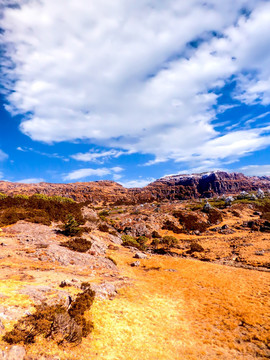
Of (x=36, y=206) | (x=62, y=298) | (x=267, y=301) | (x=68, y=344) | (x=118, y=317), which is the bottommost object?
(x=267, y=301)

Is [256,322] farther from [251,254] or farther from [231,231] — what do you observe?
[231,231]

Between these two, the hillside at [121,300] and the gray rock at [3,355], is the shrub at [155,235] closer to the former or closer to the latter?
the hillside at [121,300]

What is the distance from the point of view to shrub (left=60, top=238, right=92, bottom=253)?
1922cm

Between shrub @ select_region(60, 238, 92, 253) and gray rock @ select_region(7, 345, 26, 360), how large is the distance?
13.8m

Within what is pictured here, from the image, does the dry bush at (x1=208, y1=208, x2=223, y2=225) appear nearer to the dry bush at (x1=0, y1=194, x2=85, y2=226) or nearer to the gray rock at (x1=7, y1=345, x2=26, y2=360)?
the dry bush at (x1=0, y1=194, x2=85, y2=226)

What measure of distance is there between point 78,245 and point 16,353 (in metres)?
14.5

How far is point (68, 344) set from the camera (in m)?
6.87

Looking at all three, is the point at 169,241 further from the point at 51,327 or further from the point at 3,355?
the point at 3,355

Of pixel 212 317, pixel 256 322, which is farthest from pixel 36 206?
pixel 256 322

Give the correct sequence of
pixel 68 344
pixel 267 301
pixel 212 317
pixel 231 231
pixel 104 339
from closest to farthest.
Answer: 1. pixel 68 344
2. pixel 104 339
3. pixel 212 317
4. pixel 267 301
5. pixel 231 231

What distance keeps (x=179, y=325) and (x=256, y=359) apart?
12.5ft

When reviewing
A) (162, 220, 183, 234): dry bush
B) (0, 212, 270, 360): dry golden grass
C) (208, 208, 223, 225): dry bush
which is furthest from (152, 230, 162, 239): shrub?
(208, 208, 223, 225): dry bush

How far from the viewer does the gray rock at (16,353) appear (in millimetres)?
5461

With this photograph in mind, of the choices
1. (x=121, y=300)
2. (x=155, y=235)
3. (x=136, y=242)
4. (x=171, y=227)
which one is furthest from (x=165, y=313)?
(x=171, y=227)
